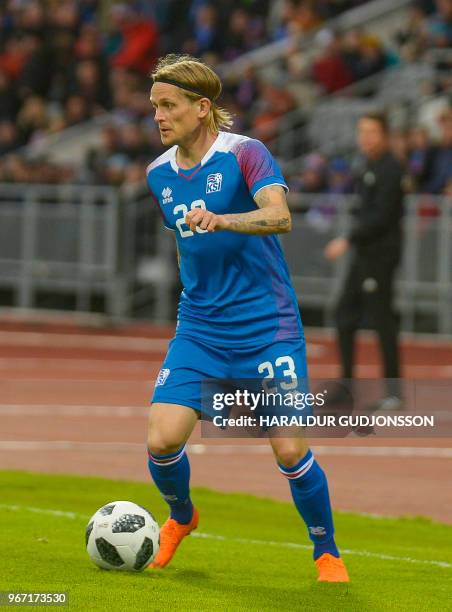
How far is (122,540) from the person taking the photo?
696cm

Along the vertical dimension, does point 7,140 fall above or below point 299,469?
above

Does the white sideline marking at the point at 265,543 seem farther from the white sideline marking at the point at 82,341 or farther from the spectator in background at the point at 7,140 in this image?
the spectator in background at the point at 7,140

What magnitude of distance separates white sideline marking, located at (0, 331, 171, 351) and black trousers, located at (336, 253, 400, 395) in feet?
23.4

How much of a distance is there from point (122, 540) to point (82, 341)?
1476cm

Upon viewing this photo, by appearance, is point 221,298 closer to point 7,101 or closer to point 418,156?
point 418,156

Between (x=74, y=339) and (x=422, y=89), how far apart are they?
6.39 meters

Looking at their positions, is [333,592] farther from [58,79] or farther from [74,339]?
[58,79]

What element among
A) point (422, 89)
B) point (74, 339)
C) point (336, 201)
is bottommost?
point (74, 339)

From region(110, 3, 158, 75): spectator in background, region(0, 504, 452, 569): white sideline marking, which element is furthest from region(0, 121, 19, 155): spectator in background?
region(0, 504, 452, 569): white sideline marking

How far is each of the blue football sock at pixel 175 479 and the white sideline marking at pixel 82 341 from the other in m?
13.1

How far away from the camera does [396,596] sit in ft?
22.2

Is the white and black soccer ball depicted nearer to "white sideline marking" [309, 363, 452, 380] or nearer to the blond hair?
the blond hair

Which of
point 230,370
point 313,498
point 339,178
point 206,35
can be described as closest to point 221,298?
point 230,370

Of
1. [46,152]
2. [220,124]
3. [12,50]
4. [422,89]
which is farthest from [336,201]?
[220,124]
